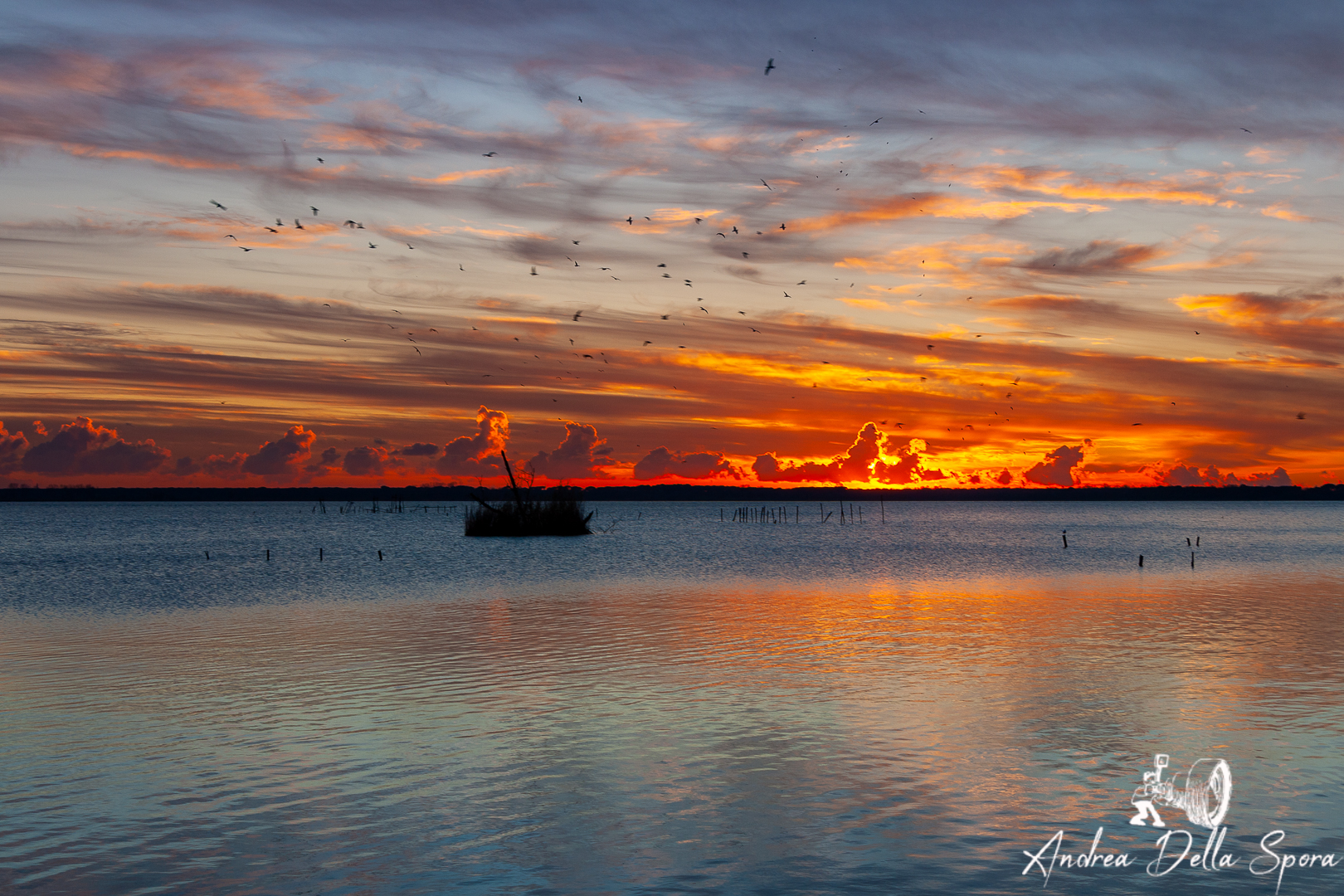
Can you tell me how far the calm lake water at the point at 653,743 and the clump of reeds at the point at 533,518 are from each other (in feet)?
164

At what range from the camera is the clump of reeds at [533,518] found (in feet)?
300

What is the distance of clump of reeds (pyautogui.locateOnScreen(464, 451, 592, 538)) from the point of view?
9131 cm

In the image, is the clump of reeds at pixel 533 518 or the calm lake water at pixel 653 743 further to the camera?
the clump of reeds at pixel 533 518

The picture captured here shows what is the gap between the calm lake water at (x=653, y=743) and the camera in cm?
1138

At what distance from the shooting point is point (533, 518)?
302ft

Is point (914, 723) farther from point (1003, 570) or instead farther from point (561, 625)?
point (1003, 570)

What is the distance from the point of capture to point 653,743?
16.9 metres

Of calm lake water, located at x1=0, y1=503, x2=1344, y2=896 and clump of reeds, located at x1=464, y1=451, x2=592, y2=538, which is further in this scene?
clump of reeds, located at x1=464, y1=451, x2=592, y2=538

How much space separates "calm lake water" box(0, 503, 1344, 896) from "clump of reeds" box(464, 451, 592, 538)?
49850 millimetres

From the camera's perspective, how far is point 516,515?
300 feet

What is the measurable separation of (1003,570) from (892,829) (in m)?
49.8

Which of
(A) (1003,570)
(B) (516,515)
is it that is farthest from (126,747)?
(B) (516,515)

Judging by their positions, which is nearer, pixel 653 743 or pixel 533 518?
pixel 653 743

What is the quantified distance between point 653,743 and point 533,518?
7597cm
